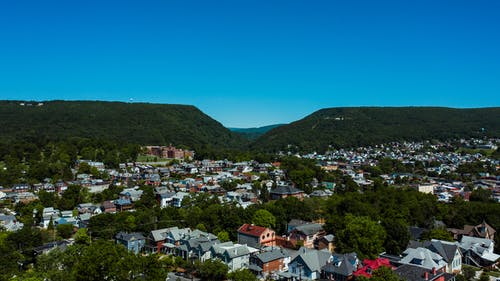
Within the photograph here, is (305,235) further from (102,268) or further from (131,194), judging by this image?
(131,194)

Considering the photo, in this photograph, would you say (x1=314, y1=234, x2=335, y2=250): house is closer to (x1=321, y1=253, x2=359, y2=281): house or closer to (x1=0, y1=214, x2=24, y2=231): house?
(x1=321, y1=253, x2=359, y2=281): house

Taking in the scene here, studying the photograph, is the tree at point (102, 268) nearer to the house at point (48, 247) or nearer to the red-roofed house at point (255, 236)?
the house at point (48, 247)

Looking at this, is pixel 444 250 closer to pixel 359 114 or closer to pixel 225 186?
pixel 225 186

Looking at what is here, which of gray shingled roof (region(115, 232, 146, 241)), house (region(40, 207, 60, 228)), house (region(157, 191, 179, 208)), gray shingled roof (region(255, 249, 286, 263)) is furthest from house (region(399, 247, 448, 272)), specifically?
house (region(40, 207, 60, 228))

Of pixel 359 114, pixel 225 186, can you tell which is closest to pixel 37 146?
pixel 225 186

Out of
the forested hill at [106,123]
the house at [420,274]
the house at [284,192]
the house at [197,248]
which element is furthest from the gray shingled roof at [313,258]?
the forested hill at [106,123]

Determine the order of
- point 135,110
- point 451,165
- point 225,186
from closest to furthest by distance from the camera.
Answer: point 225,186
point 451,165
point 135,110

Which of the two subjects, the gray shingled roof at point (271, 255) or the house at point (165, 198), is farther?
the house at point (165, 198)
